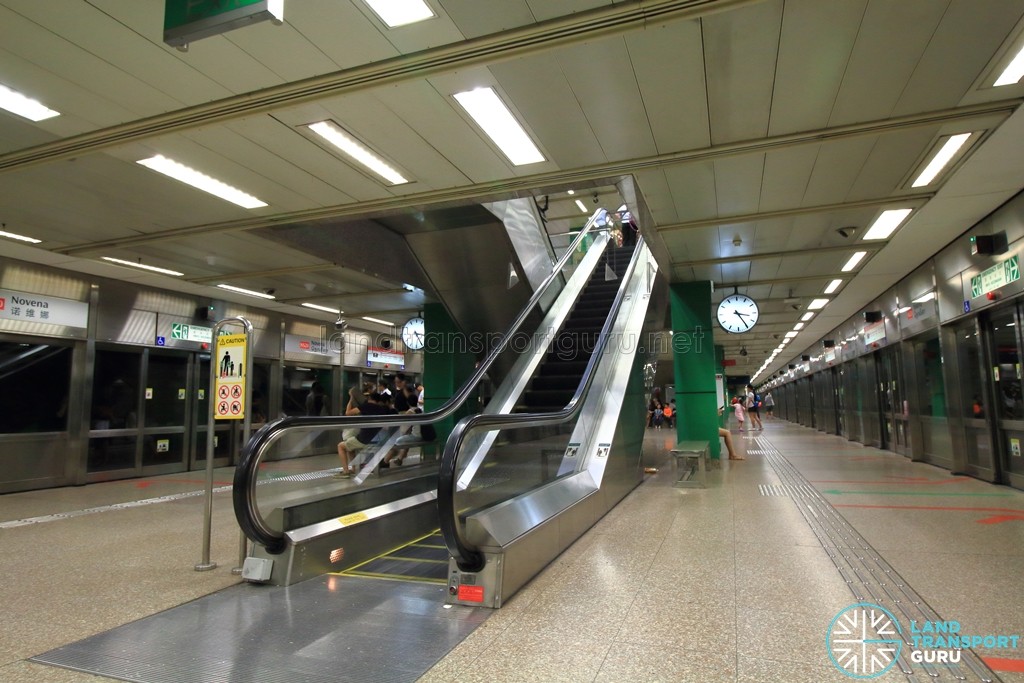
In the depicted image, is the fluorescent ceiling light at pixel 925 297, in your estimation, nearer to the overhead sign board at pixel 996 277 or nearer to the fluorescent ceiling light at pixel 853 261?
the fluorescent ceiling light at pixel 853 261

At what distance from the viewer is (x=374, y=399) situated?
8125 mm

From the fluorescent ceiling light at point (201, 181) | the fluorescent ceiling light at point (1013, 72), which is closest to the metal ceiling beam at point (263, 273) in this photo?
the fluorescent ceiling light at point (201, 181)

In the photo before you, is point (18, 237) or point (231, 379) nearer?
point (231, 379)

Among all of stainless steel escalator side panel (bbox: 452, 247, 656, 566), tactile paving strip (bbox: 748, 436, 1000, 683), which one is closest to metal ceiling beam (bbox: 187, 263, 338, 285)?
stainless steel escalator side panel (bbox: 452, 247, 656, 566)

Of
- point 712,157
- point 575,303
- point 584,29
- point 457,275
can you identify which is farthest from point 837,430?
point 584,29

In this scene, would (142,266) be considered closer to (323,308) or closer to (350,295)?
(350,295)

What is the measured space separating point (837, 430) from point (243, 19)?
722 inches

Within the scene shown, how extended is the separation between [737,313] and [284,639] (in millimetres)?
8597

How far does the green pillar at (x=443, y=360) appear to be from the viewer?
33.3ft

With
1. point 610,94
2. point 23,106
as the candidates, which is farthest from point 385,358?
point 610,94

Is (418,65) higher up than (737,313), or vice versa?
(418,65)

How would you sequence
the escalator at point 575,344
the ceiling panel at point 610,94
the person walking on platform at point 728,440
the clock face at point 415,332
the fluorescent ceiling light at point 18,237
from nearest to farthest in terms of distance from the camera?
the ceiling panel at point 610,94 < the fluorescent ceiling light at point 18,237 < the escalator at point 575,344 < the person walking on platform at point 728,440 < the clock face at point 415,332

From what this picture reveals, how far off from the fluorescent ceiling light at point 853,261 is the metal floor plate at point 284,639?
7141 millimetres

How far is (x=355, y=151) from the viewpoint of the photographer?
4508 millimetres
